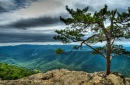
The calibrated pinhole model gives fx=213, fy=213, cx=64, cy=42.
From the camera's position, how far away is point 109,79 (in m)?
37.0

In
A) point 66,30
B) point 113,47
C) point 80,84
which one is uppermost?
point 66,30

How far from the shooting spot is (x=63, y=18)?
37.7 m

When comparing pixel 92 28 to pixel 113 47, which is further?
pixel 113 47

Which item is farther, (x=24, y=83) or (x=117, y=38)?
(x=117, y=38)

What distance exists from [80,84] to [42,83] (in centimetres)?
662

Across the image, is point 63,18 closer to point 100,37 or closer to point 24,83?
point 100,37

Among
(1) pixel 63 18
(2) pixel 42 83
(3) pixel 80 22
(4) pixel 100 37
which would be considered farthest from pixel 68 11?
(2) pixel 42 83

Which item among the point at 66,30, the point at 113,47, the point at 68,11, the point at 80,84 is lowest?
the point at 80,84

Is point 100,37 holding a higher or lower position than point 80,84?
higher

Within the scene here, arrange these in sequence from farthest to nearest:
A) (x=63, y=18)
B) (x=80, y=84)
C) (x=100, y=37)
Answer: (x=100, y=37), (x=63, y=18), (x=80, y=84)

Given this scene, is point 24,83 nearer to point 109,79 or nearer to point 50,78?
point 50,78

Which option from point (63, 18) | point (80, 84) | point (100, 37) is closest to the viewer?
point (80, 84)

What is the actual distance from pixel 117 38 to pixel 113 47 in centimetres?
200

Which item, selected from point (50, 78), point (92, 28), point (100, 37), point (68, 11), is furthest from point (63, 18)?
point (50, 78)
